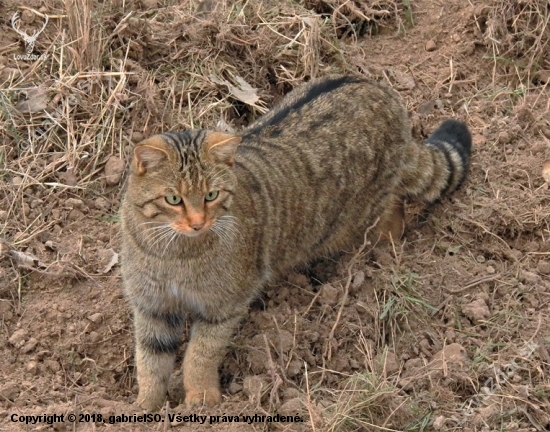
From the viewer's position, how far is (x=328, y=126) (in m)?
5.43

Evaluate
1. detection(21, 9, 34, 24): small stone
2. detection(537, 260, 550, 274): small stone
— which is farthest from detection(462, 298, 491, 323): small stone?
detection(21, 9, 34, 24): small stone

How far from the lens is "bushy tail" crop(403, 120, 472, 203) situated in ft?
19.1

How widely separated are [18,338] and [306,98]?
2.24m

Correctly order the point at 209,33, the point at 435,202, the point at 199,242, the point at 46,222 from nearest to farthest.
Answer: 1. the point at 199,242
2. the point at 46,222
3. the point at 435,202
4. the point at 209,33

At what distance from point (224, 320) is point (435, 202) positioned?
1892mm

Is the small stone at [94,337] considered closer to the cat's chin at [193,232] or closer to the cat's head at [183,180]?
the cat's head at [183,180]

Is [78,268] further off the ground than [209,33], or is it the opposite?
[209,33]

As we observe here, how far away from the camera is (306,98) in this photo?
18.2 feet

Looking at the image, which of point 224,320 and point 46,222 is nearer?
point 224,320

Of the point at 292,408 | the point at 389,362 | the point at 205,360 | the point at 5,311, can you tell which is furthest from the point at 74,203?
the point at 389,362

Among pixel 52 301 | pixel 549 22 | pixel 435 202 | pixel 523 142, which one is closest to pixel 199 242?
pixel 52 301

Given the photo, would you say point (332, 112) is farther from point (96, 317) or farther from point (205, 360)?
point (96, 317)

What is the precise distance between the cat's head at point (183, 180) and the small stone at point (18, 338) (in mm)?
1061

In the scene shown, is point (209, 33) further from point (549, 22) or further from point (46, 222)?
point (549, 22)
